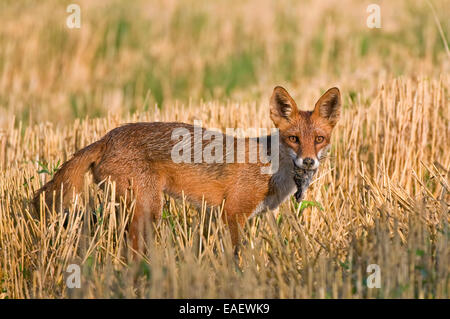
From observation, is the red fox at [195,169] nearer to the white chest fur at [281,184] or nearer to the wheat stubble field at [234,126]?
the white chest fur at [281,184]

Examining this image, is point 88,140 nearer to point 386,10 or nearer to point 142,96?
point 142,96

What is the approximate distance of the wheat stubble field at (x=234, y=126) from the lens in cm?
478

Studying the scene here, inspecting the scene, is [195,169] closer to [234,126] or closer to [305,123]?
[305,123]

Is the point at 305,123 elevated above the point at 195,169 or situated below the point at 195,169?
above

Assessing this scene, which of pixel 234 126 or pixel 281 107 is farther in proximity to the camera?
pixel 234 126

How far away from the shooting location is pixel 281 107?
6000 millimetres

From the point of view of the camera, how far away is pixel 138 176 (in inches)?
235

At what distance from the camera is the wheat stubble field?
4.78 meters

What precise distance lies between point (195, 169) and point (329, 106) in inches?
52.9

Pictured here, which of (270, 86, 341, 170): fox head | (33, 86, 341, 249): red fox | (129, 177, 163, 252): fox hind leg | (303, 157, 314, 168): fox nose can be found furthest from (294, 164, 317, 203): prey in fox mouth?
(129, 177, 163, 252): fox hind leg

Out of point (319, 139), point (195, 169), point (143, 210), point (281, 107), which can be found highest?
point (281, 107)

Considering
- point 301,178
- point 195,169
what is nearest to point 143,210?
point 195,169

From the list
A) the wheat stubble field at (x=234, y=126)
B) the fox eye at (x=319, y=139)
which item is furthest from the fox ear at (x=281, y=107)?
the wheat stubble field at (x=234, y=126)

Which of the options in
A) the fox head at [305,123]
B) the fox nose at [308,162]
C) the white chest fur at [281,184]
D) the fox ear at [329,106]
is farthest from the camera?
the white chest fur at [281,184]
